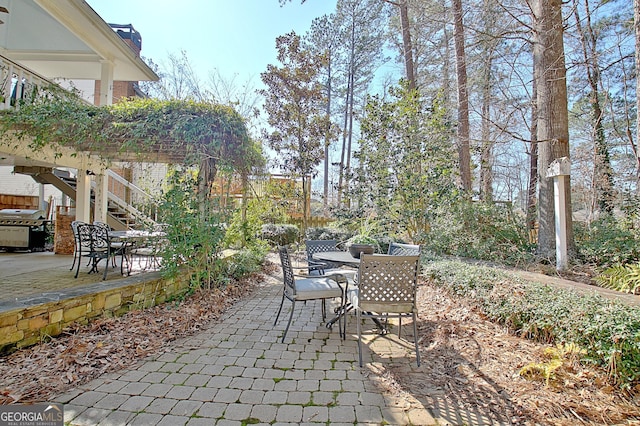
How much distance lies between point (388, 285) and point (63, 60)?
26.8 feet

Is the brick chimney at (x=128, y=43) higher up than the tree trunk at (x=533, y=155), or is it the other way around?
the brick chimney at (x=128, y=43)

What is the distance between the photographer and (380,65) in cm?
1302

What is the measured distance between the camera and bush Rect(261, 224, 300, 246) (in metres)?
8.91

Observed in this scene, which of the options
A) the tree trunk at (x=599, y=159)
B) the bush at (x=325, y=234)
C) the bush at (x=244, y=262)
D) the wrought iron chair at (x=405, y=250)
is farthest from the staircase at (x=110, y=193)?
the tree trunk at (x=599, y=159)

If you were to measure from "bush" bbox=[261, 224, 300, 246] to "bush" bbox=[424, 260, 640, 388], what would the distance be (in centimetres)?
582

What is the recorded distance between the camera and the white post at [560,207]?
465cm

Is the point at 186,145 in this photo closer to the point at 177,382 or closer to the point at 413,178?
the point at 177,382

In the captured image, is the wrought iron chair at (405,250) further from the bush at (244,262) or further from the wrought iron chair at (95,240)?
the wrought iron chair at (95,240)

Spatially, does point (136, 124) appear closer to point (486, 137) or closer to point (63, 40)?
point (63, 40)

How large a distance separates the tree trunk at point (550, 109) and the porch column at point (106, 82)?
7.75 metres

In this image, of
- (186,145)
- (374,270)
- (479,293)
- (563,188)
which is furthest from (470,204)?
(186,145)

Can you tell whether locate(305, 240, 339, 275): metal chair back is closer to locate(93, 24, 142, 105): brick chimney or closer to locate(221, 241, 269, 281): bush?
locate(221, 241, 269, 281): bush

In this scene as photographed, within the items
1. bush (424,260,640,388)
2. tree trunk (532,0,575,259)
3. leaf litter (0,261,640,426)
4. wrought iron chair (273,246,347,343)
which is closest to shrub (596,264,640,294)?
tree trunk (532,0,575,259)

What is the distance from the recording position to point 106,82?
6188mm
